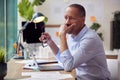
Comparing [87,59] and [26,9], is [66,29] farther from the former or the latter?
[26,9]

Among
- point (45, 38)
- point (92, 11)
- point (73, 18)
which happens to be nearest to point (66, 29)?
point (73, 18)

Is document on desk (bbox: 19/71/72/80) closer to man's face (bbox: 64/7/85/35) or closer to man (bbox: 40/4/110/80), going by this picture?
man (bbox: 40/4/110/80)

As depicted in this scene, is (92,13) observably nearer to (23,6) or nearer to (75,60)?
(23,6)

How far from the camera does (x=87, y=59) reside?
6.48ft

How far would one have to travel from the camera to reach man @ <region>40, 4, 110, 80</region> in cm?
193

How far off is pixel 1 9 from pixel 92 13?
226 centimetres

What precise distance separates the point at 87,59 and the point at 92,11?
14.0 feet

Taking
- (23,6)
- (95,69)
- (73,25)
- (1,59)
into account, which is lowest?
(95,69)

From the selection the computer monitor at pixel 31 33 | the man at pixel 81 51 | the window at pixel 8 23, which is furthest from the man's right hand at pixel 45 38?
the window at pixel 8 23

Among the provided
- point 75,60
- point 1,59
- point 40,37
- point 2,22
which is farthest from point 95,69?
point 2,22

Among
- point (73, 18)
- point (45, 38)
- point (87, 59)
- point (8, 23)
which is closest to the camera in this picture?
point (87, 59)

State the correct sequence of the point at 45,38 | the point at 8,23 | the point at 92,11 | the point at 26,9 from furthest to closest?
the point at 92,11 < the point at 8,23 < the point at 26,9 < the point at 45,38

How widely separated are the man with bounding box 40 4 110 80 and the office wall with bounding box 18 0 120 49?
390cm

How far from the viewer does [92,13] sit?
6117mm
